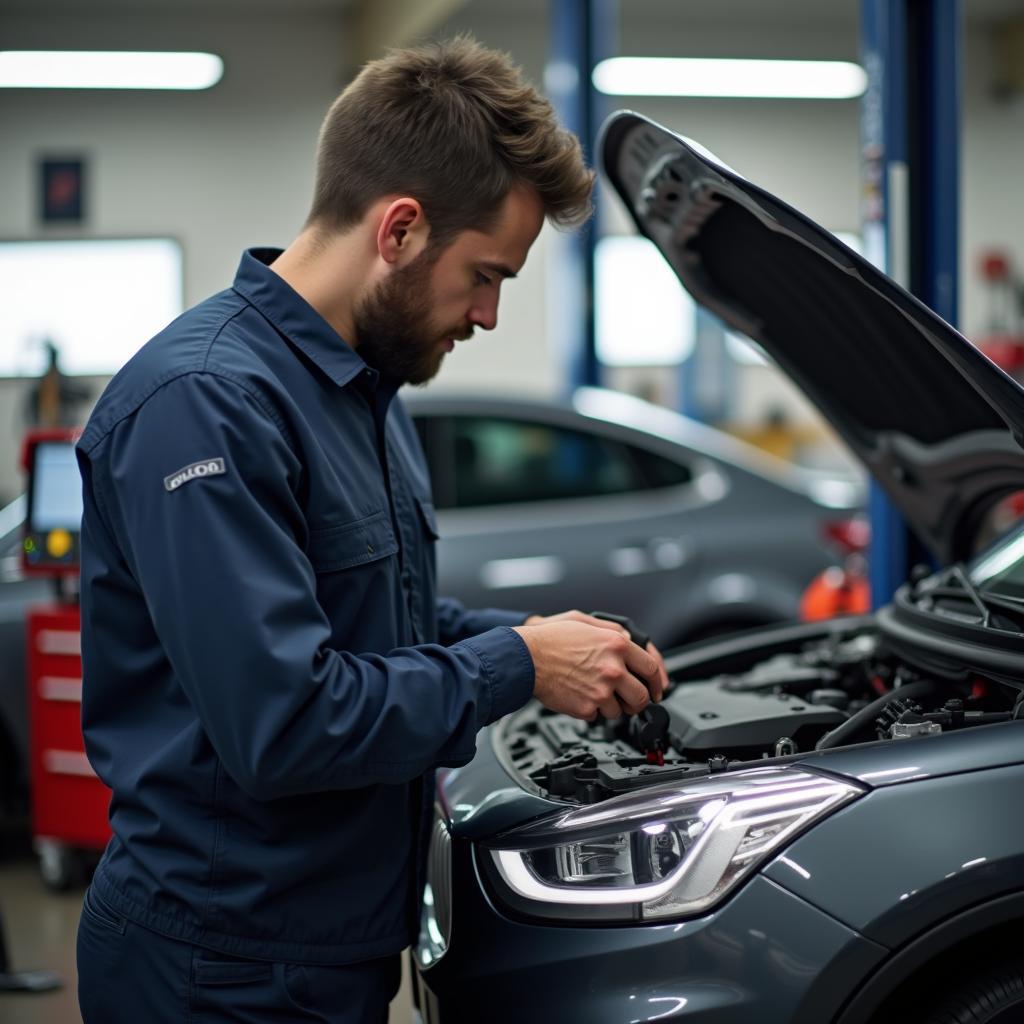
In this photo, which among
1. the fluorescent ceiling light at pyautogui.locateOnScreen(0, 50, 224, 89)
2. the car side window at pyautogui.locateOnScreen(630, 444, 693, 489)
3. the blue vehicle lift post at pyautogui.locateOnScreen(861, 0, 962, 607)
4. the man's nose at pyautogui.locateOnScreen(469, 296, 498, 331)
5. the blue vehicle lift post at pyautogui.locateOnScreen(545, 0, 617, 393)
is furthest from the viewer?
the fluorescent ceiling light at pyautogui.locateOnScreen(0, 50, 224, 89)

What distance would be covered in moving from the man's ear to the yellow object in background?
91.1 inches

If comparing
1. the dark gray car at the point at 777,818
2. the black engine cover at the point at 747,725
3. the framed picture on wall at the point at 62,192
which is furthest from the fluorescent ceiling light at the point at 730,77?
the black engine cover at the point at 747,725

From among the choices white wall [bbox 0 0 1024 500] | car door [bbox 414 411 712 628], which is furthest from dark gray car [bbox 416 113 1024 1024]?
white wall [bbox 0 0 1024 500]

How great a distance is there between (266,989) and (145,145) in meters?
10.9

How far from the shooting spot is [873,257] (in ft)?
13.1

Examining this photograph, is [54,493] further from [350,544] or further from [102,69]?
[102,69]

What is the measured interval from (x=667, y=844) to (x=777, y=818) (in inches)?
5.3

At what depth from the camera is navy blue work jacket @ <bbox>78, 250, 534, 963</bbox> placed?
4.13 feet

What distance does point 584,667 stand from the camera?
58.2 inches

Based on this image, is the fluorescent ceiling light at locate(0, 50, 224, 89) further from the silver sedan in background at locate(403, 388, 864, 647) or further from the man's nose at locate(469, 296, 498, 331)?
the man's nose at locate(469, 296, 498, 331)

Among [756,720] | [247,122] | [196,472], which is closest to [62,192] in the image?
[247,122]

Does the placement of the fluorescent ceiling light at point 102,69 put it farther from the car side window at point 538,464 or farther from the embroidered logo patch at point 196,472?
the embroidered logo patch at point 196,472

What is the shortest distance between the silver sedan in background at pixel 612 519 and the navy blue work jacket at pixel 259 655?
2.64 metres

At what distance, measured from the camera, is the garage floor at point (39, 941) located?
2807mm
